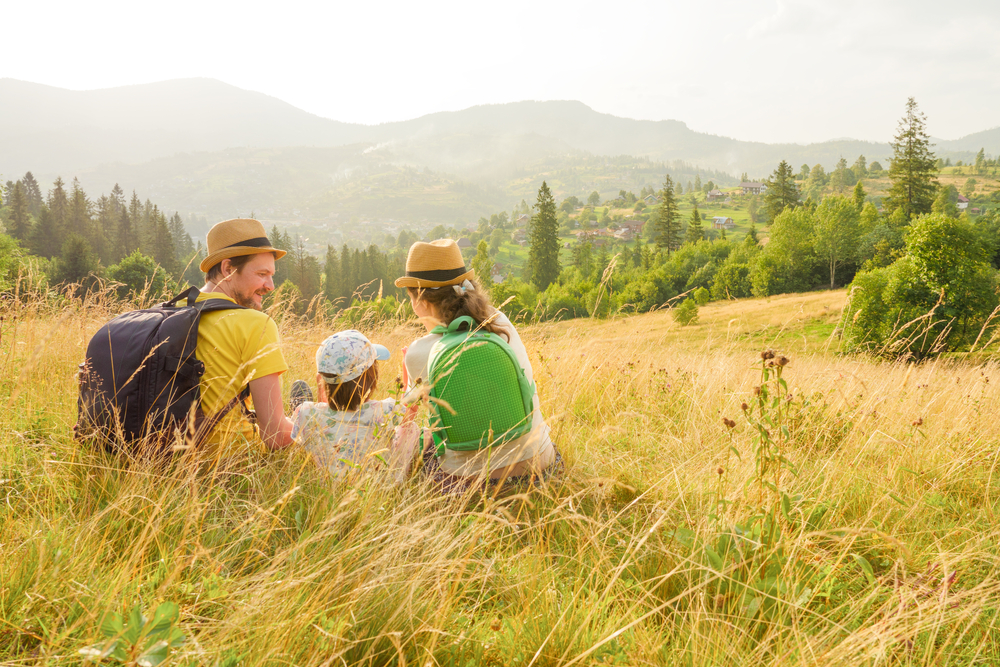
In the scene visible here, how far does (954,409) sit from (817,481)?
2.06 metres

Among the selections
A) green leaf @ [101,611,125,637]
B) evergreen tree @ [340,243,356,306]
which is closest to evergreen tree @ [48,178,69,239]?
evergreen tree @ [340,243,356,306]

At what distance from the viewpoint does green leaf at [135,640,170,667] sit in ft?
3.37

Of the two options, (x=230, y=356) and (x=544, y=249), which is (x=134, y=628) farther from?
(x=544, y=249)

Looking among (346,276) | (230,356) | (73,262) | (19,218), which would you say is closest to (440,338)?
(230,356)

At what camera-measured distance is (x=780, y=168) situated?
293 feet

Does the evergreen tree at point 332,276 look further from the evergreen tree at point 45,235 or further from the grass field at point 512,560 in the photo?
the grass field at point 512,560

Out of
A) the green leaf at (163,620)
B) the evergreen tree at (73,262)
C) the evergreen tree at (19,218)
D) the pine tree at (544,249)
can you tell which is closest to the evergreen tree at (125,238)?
the evergreen tree at (19,218)

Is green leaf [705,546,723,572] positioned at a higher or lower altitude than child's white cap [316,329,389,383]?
lower

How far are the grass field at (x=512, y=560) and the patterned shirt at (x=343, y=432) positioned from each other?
11 centimetres

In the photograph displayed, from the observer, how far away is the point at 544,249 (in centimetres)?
7194

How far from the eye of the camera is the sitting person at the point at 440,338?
2.50m

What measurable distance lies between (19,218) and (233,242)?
93.5 m

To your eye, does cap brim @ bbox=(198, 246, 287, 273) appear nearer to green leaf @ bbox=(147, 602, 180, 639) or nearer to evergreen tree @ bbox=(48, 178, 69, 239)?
green leaf @ bbox=(147, 602, 180, 639)

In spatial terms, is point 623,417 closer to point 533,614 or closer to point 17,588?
point 533,614
